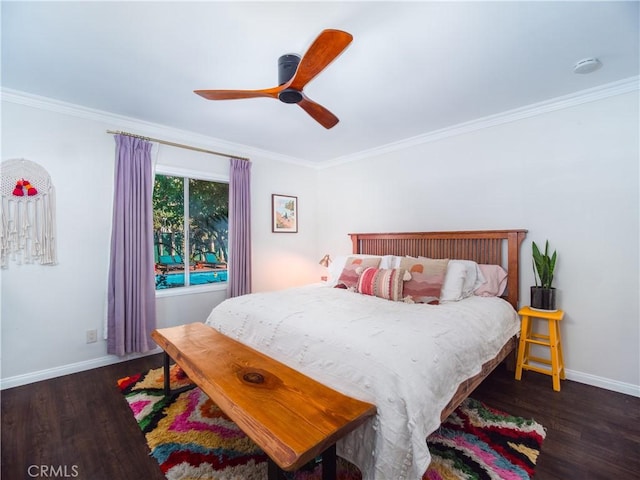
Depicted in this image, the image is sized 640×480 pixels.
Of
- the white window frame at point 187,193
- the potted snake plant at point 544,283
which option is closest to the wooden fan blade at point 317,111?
the white window frame at point 187,193

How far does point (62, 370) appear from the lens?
8.98ft

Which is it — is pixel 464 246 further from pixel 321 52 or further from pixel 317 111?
pixel 321 52

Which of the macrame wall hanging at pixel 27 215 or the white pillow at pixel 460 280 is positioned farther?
the white pillow at pixel 460 280

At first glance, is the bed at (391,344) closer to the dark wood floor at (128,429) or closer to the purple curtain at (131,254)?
the dark wood floor at (128,429)

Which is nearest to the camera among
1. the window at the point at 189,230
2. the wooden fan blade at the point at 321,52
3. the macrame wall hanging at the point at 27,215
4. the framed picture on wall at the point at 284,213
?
the wooden fan blade at the point at 321,52

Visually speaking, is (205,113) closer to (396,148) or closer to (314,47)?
(314,47)

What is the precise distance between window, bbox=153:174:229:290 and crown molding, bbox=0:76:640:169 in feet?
1.58

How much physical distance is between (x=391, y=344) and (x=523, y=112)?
8.80ft

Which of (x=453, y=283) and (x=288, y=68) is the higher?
(x=288, y=68)

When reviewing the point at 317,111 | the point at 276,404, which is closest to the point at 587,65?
A: the point at 317,111

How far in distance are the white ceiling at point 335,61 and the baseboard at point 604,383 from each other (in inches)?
95.7

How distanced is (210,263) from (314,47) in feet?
9.98

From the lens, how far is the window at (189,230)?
348cm

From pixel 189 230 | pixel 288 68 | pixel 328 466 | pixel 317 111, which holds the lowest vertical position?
pixel 328 466
